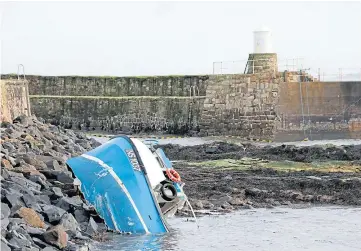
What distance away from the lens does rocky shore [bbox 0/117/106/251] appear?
8.52m

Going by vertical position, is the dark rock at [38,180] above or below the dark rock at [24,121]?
below

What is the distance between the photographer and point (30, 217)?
917 cm

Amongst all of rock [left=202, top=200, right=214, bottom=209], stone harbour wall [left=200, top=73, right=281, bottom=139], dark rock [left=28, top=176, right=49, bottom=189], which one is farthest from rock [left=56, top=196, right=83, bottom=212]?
stone harbour wall [left=200, top=73, right=281, bottom=139]

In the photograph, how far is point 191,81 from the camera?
34531 mm

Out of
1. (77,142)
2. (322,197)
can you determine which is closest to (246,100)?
(77,142)

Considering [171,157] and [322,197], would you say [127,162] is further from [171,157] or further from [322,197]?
[171,157]

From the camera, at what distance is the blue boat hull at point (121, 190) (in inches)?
424

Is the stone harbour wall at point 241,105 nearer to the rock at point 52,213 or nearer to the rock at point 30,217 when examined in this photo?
the rock at point 52,213

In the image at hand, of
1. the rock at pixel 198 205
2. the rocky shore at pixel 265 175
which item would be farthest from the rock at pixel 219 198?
the rock at pixel 198 205

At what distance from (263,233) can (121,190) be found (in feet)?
7.29

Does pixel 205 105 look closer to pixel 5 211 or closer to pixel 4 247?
pixel 5 211

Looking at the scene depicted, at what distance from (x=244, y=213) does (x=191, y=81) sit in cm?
2158

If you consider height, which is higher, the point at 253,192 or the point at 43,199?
the point at 43,199

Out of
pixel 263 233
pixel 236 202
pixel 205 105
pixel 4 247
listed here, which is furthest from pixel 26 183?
pixel 205 105
